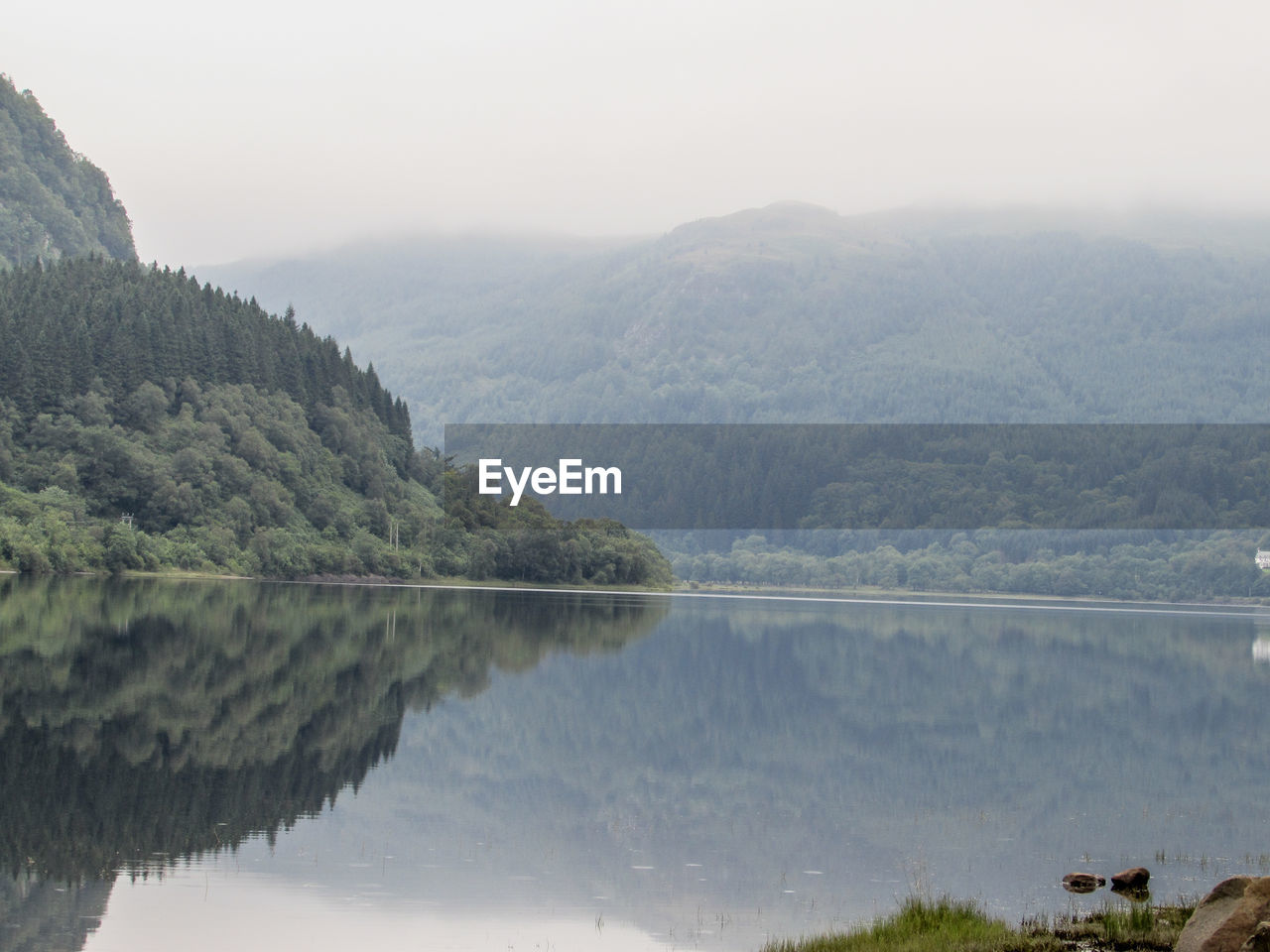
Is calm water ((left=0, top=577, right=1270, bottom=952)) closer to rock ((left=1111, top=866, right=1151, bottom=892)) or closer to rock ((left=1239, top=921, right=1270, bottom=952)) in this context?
rock ((left=1111, top=866, right=1151, bottom=892))

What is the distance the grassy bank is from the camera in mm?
16984

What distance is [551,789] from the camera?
3022 centimetres

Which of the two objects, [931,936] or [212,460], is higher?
[212,460]

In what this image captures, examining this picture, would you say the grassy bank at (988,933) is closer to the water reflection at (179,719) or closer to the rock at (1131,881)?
the rock at (1131,881)

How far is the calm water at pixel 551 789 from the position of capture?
64.1 feet

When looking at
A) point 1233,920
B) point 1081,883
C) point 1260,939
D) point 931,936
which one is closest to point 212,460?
point 1081,883

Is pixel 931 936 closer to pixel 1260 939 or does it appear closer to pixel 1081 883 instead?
pixel 1260 939

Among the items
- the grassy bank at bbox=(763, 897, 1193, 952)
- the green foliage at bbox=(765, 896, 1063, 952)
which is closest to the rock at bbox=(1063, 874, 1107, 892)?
the grassy bank at bbox=(763, 897, 1193, 952)

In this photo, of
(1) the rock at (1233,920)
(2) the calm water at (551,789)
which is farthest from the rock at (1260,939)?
(2) the calm water at (551,789)

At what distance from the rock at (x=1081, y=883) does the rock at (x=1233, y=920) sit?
6.38 meters

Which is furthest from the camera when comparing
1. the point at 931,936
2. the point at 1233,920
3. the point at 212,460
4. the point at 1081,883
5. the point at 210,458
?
the point at 212,460

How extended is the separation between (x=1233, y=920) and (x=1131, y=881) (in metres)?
7.75

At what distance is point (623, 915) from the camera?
19891mm

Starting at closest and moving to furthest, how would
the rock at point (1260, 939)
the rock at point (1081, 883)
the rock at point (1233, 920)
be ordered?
the rock at point (1260, 939), the rock at point (1233, 920), the rock at point (1081, 883)
